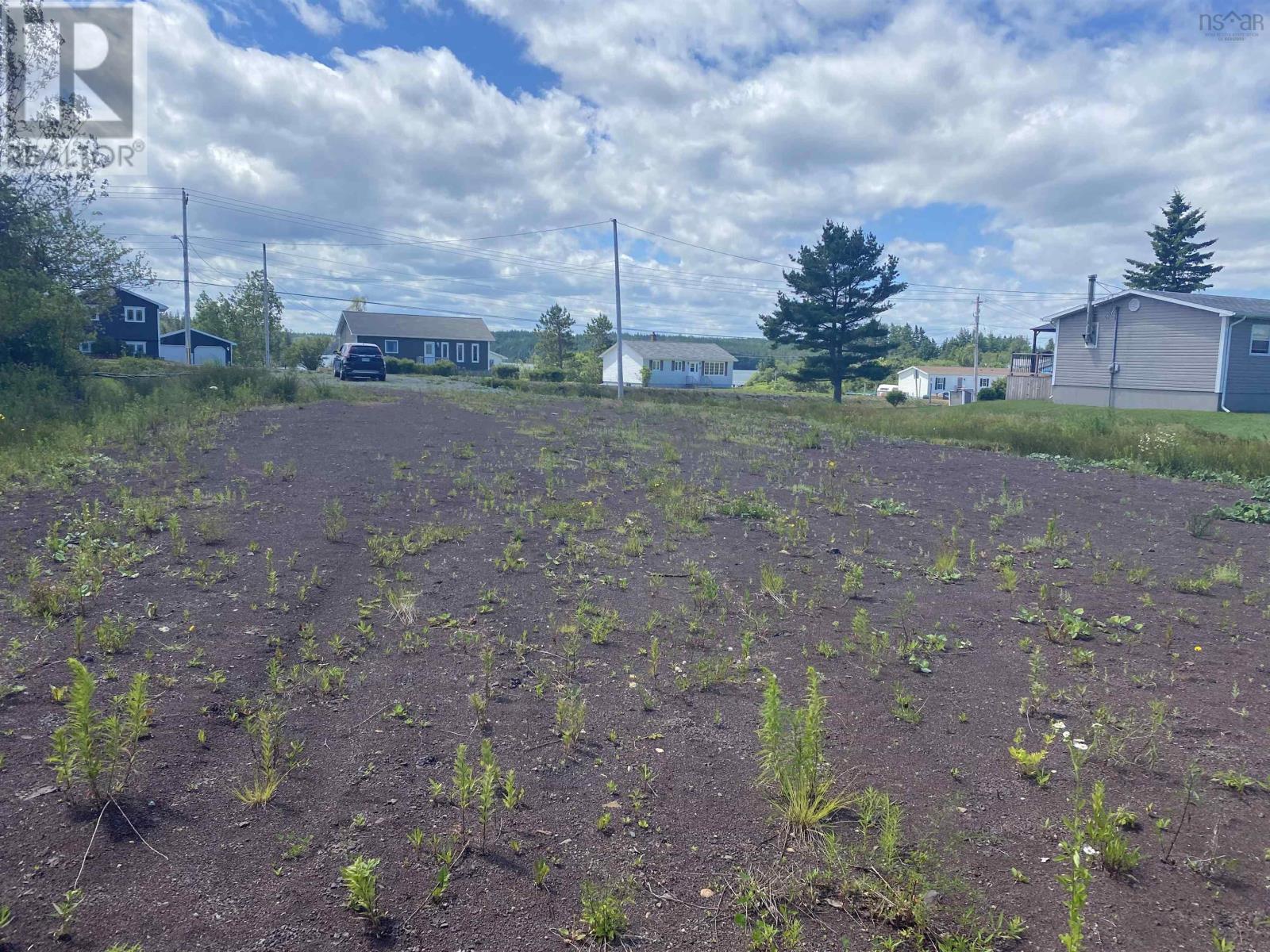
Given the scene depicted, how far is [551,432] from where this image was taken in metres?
14.9

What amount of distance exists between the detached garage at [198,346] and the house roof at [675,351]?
116ft

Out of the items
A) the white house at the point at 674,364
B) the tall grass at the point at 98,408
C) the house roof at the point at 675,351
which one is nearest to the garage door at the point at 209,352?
the white house at the point at 674,364

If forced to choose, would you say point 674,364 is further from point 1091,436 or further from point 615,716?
point 615,716

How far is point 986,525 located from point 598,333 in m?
77.7

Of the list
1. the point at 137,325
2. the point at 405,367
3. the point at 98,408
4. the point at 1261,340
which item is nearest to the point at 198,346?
the point at 137,325

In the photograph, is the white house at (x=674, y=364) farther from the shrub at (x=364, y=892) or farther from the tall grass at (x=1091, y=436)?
the shrub at (x=364, y=892)

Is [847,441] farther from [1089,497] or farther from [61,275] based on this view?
[61,275]

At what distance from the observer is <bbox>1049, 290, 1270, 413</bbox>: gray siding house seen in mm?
30938

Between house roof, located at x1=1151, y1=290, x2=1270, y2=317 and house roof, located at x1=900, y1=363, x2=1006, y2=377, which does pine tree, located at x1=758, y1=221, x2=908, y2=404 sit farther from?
house roof, located at x1=900, y1=363, x2=1006, y2=377

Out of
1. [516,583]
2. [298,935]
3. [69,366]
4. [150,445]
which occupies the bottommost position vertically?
[298,935]

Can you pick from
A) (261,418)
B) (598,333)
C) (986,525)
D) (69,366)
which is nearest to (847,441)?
(986,525)

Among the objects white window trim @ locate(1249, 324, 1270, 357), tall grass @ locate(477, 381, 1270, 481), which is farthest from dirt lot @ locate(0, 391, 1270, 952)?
white window trim @ locate(1249, 324, 1270, 357)

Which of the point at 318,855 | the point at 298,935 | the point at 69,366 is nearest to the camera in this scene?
the point at 298,935

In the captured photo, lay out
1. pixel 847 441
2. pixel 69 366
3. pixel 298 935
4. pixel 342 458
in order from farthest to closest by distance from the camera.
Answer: pixel 69 366 < pixel 847 441 < pixel 342 458 < pixel 298 935
